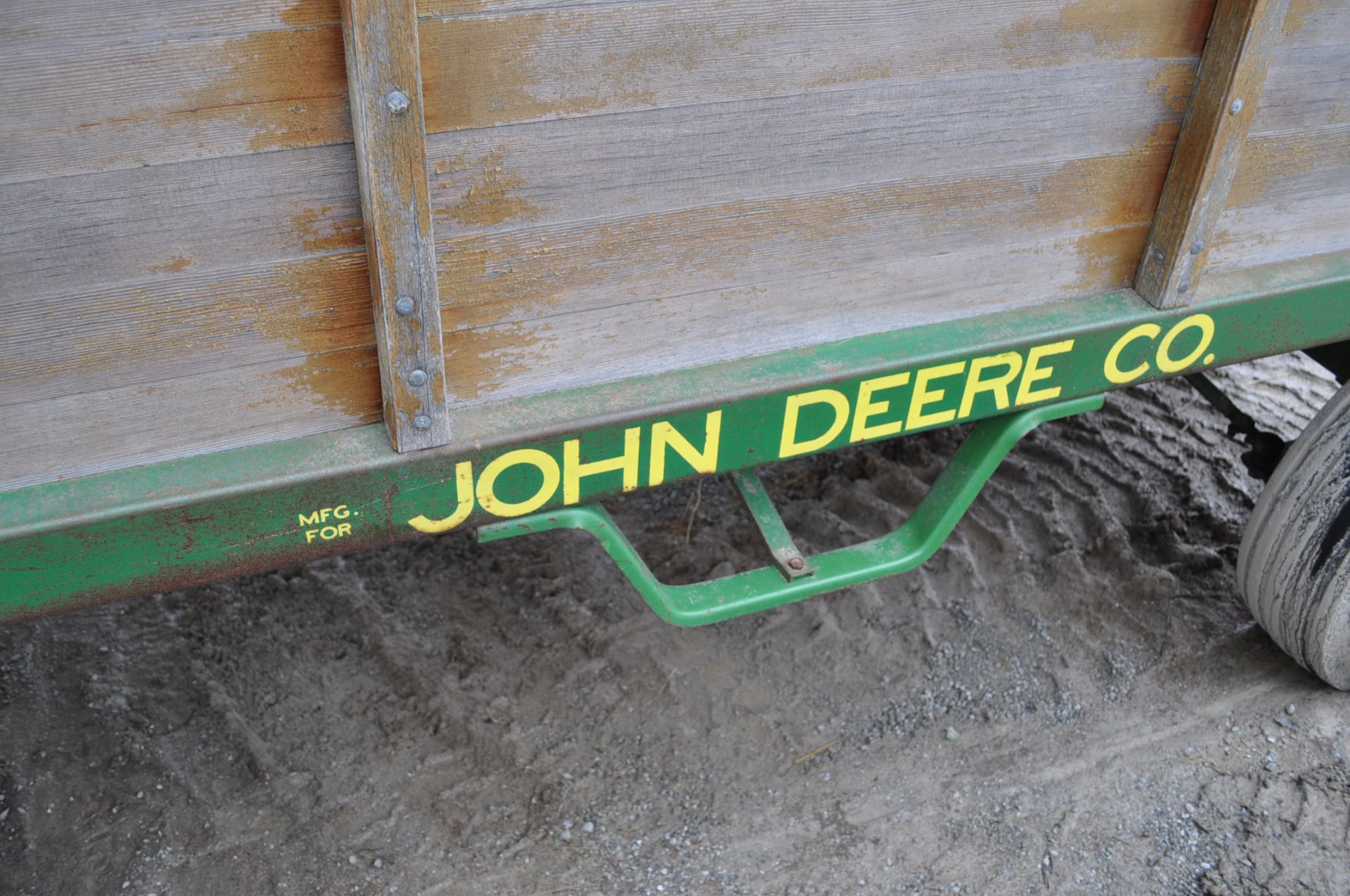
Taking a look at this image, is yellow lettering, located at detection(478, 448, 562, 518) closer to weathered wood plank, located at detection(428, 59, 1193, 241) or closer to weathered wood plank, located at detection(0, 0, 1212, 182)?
weathered wood plank, located at detection(428, 59, 1193, 241)

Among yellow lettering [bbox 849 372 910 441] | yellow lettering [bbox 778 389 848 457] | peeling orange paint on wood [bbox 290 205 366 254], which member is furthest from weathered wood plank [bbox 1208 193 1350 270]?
peeling orange paint on wood [bbox 290 205 366 254]

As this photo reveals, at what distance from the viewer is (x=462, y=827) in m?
2.34

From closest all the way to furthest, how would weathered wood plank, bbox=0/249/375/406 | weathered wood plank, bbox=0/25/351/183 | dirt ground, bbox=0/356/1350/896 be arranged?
weathered wood plank, bbox=0/25/351/183 < weathered wood plank, bbox=0/249/375/406 < dirt ground, bbox=0/356/1350/896

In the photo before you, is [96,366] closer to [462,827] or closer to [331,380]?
[331,380]

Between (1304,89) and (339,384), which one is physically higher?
(1304,89)

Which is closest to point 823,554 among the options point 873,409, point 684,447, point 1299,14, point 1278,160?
point 873,409

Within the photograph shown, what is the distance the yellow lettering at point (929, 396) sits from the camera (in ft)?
6.48

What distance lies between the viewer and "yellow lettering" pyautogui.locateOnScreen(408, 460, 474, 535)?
171cm

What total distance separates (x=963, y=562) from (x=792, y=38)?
5.88 ft

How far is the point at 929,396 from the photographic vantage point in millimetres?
2008

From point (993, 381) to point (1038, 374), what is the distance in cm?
10

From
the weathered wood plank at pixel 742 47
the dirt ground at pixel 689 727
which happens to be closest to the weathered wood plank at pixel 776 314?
the weathered wood plank at pixel 742 47

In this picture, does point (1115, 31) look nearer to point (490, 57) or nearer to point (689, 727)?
point (490, 57)

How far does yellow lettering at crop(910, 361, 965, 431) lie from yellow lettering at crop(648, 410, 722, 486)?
0.37 meters
